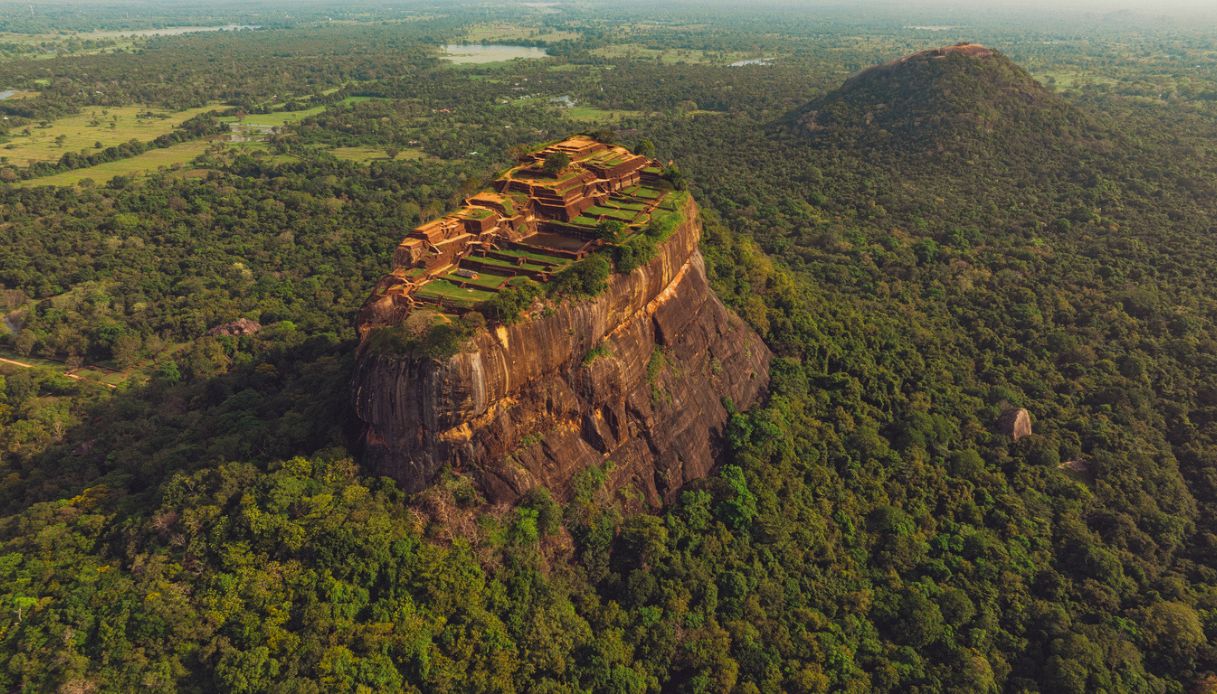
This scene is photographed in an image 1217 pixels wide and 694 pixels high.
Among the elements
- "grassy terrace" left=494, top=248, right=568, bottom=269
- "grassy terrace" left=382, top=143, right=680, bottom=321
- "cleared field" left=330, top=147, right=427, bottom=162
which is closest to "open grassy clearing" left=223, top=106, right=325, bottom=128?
"cleared field" left=330, top=147, right=427, bottom=162

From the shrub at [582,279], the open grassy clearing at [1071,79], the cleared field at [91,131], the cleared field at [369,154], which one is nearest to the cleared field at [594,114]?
the cleared field at [369,154]

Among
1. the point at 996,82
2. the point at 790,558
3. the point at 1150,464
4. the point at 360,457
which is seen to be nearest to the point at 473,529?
the point at 360,457

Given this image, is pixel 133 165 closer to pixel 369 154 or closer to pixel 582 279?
pixel 369 154

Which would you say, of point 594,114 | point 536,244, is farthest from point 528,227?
point 594,114

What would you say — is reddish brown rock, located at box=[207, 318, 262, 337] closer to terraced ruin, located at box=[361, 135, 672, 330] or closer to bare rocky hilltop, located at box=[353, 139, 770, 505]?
terraced ruin, located at box=[361, 135, 672, 330]

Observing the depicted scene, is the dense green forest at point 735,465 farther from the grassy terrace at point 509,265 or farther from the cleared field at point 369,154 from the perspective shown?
the cleared field at point 369,154
